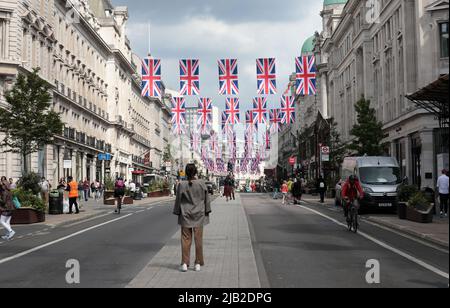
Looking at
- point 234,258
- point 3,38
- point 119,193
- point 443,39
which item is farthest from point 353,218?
point 3,38

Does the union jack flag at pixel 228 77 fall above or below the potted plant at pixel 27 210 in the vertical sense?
above

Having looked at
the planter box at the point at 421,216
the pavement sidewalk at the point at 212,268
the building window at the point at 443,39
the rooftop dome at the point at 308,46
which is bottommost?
the pavement sidewalk at the point at 212,268

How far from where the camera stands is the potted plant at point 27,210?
23766mm

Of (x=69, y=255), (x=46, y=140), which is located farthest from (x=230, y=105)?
(x=69, y=255)

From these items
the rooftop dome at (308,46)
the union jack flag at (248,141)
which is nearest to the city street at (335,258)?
the union jack flag at (248,141)

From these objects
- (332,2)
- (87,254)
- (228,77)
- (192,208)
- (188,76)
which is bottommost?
(87,254)

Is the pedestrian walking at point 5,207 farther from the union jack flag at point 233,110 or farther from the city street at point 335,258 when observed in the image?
the union jack flag at point 233,110

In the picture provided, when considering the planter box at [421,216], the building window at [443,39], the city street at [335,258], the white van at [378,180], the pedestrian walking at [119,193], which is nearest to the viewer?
the city street at [335,258]

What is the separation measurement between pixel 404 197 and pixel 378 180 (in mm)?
4540

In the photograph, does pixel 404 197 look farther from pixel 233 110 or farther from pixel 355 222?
pixel 233 110

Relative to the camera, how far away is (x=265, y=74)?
3509cm

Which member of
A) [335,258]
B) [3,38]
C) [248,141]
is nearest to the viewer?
[335,258]

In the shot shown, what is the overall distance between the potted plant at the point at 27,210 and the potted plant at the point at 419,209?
13.9 m

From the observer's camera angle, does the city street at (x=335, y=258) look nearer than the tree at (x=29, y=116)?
Yes
